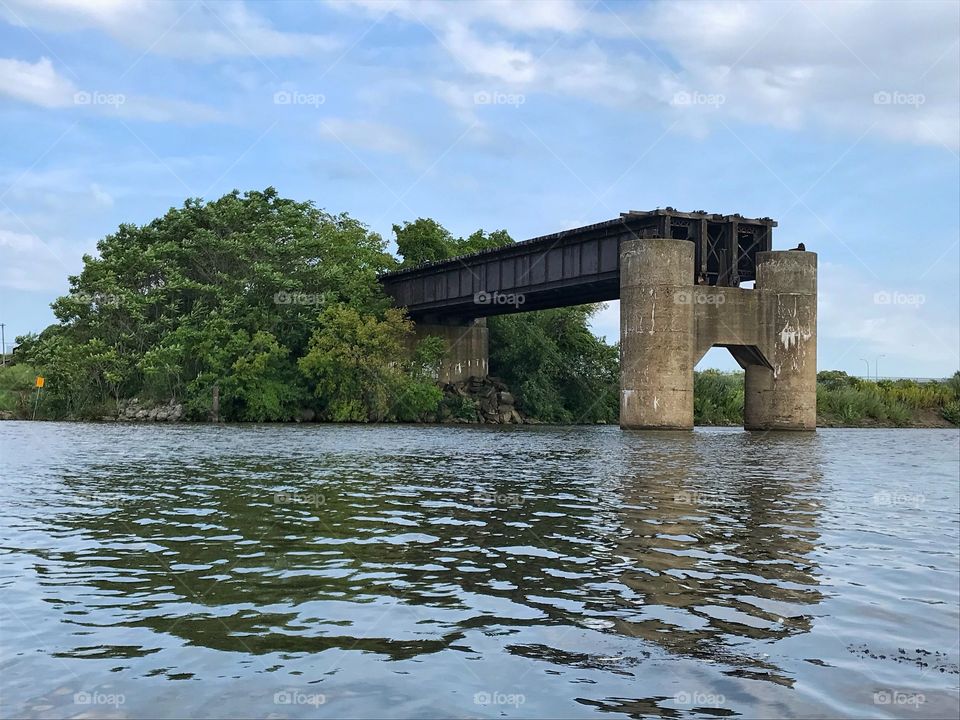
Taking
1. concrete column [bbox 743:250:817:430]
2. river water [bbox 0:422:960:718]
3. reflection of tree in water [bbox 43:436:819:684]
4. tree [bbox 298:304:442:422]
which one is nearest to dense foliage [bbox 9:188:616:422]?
tree [bbox 298:304:442:422]

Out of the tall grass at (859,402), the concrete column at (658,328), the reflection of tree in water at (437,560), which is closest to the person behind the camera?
the reflection of tree in water at (437,560)

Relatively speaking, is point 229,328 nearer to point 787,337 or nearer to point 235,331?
point 235,331

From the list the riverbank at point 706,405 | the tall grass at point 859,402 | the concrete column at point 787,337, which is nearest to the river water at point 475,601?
the concrete column at point 787,337

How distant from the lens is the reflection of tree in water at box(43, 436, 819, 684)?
26.9 feet

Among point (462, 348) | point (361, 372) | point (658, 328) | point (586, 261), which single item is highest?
point (586, 261)

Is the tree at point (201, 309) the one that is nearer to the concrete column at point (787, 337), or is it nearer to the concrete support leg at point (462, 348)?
the concrete support leg at point (462, 348)

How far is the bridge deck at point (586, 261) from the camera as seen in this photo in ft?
181

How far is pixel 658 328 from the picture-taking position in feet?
171

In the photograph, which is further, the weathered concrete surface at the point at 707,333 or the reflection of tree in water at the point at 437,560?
the weathered concrete surface at the point at 707,333

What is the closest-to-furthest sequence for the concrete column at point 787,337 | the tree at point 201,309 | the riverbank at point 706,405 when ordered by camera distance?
the concrete column at point 787,337, the tree at point 201,309, the riverbank at point 706,405

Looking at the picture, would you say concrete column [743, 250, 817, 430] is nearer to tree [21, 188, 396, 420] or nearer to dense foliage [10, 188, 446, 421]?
dense foliage [10, 188, 446, 421]

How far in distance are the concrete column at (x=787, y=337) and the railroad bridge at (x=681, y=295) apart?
0.20 feet

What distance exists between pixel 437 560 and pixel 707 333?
45.6 m

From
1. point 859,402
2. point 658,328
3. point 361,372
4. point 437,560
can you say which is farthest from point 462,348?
point 437,560
